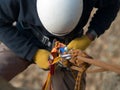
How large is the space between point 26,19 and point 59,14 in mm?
232

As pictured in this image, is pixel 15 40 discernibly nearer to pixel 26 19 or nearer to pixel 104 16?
pixel 26 19

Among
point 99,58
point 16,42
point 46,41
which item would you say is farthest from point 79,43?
point 99,58

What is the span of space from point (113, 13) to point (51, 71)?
404mm

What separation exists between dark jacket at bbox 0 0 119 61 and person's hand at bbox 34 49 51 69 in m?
0.02

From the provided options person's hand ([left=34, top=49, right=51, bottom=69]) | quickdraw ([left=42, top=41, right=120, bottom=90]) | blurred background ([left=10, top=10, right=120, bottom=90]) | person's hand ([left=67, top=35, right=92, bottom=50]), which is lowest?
quickdraw ([left=42, top=41, right=120, bottom=90])

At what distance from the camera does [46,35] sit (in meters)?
2.01

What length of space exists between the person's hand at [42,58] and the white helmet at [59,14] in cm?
14

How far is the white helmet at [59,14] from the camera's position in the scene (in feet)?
5.74

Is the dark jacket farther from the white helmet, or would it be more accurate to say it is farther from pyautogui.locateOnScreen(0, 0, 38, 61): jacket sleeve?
the white helmet

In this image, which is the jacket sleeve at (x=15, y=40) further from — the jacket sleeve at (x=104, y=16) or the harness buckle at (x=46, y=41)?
the jacket sleeve at (x=104, y=16)

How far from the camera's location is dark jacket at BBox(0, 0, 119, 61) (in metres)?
1.91

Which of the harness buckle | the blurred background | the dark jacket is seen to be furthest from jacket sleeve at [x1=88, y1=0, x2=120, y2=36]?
the blurred background

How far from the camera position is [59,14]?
5.82 ft

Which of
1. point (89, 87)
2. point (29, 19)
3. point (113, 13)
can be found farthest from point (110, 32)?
point (29, 19)
